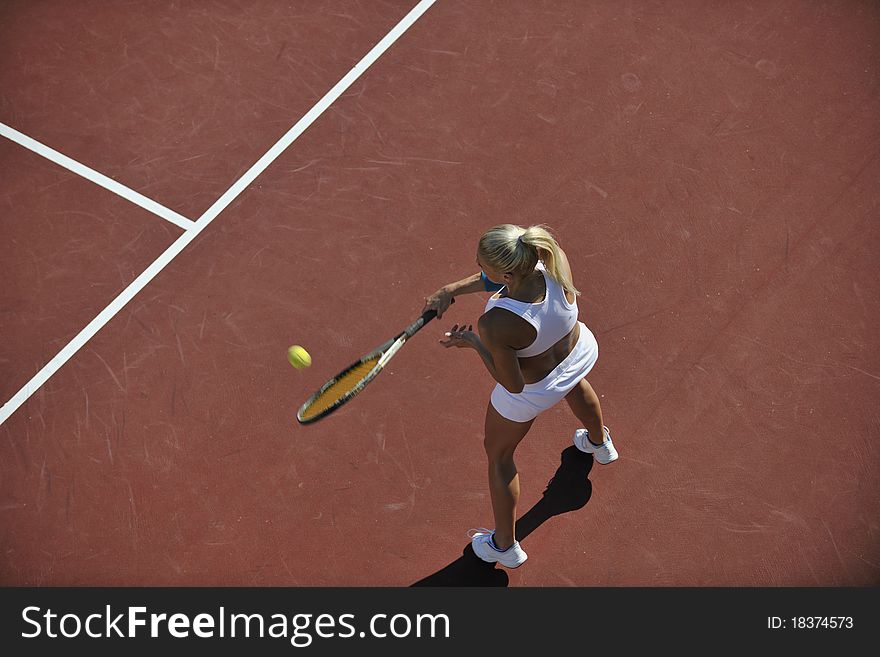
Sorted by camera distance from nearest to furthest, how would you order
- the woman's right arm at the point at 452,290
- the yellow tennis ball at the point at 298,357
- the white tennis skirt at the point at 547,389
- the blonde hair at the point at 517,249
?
the blonde hair at the point at 517,249, the white tennis skirt at the point at 547,389, the woman's right arm at the point at 452,290, the yellow tennis ball at the point at 298,357

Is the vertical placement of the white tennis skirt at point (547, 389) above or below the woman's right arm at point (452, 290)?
below

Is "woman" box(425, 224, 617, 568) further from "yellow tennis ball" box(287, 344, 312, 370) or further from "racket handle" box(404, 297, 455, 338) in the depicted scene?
"yellow tennis ball" box(287, 344, 312, 370)

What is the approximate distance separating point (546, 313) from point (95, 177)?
4044 mm

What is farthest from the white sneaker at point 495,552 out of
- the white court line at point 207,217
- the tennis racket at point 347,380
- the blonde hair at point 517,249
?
the white court line at point 207,217

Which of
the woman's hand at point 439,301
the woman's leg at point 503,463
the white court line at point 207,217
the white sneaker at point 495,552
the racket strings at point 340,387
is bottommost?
the white sneaker at point 495,552

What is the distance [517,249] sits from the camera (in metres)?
4.34

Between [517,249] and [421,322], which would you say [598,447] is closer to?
[421,322]

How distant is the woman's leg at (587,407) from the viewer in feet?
17.4

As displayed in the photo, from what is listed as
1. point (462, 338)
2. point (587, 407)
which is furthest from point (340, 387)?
point (587, 407)

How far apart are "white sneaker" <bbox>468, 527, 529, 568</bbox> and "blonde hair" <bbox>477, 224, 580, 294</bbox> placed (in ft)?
6.14

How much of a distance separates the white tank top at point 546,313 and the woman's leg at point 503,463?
1.71ft

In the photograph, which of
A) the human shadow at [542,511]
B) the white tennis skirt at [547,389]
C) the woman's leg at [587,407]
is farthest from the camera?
the human shadow at [542,511]

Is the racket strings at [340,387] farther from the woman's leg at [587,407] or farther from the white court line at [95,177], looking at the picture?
the white court line at [95,177]

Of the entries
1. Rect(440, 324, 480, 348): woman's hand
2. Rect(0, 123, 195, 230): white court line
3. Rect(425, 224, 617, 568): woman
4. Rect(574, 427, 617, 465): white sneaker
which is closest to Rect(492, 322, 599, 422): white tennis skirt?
Rect(425, 224, 617, 568): woman
